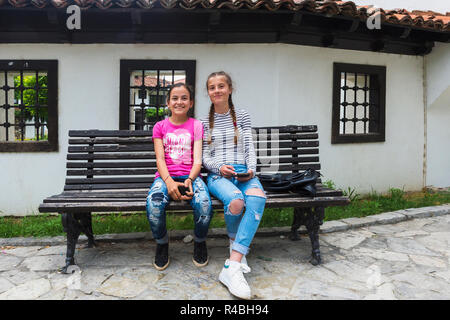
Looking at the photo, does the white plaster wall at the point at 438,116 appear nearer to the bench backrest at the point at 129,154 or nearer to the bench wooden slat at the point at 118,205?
the bench backrest at the point at 129,154

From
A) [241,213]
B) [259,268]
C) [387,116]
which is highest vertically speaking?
[387,116]

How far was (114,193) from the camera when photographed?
3021 millimetres

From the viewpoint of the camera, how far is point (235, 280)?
2367 millimetres

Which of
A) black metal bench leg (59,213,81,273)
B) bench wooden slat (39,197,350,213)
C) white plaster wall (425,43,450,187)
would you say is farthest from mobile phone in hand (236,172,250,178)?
white plaster wall (425,43,450,187)

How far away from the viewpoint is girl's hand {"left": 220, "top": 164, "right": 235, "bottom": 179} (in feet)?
9.20

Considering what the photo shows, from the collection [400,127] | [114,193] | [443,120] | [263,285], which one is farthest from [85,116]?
[443,120]

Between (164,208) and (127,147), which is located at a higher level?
(127,147)

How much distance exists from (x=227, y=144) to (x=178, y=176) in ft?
1.63

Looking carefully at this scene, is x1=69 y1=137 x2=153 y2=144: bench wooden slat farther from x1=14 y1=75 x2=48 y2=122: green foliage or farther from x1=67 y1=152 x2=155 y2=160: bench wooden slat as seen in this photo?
x1=14 y1=75 x2=48 y2=122: green foliage

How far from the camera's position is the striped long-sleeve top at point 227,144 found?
2973mm

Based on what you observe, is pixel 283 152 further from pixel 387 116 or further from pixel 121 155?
pixel 387 116

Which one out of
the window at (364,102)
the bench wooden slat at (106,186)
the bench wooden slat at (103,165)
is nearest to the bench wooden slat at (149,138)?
the bench wooden slat at (103,165)

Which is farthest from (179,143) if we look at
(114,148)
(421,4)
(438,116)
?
(421,4)

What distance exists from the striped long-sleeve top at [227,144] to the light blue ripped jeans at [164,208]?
0.33m
